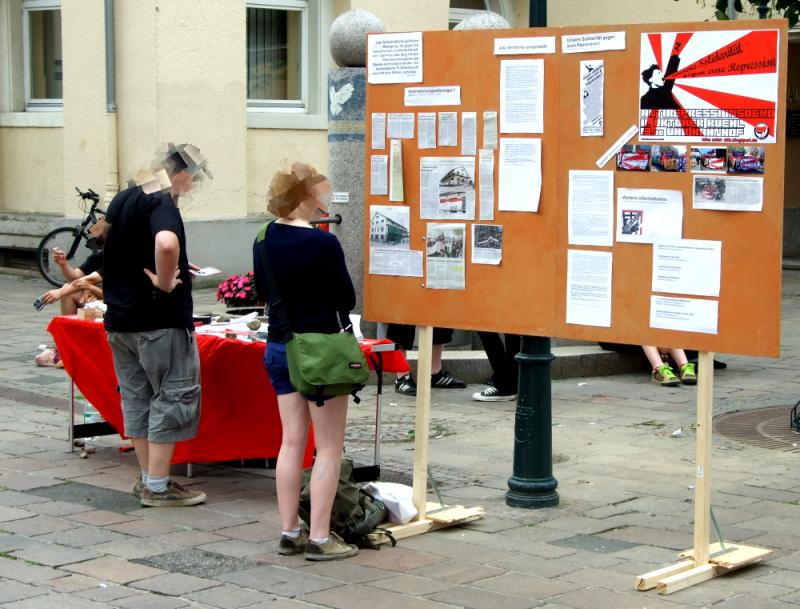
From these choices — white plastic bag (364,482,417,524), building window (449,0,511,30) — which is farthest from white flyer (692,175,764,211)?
building window (449,0,511,30)

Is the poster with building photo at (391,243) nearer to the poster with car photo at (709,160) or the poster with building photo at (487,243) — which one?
the poster with building photo at (487,243)

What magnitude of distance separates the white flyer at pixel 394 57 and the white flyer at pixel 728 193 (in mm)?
1562

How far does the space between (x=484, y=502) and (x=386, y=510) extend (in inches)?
31.2

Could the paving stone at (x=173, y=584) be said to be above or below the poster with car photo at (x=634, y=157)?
below

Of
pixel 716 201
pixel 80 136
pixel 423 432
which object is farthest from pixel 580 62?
pixel 80 136

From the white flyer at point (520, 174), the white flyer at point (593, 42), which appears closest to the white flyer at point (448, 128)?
the white flyer at point (520, 174)

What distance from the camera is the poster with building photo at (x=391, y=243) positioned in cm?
647

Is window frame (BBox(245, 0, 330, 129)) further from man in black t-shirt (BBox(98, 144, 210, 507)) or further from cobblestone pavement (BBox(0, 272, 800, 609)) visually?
man in black t-shirt (BBox(98, 144, 210, 507))

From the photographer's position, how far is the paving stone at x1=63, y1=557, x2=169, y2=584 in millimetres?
5680

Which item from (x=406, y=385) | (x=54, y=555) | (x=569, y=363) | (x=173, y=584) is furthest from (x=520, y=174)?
(x=569, y=363)

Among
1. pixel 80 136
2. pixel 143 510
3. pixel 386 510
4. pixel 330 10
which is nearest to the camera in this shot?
pixel 386 510

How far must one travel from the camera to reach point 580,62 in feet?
19.4

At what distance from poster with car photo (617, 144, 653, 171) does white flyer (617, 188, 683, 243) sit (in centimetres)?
10

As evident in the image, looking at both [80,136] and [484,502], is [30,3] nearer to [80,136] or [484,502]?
[80,136]
